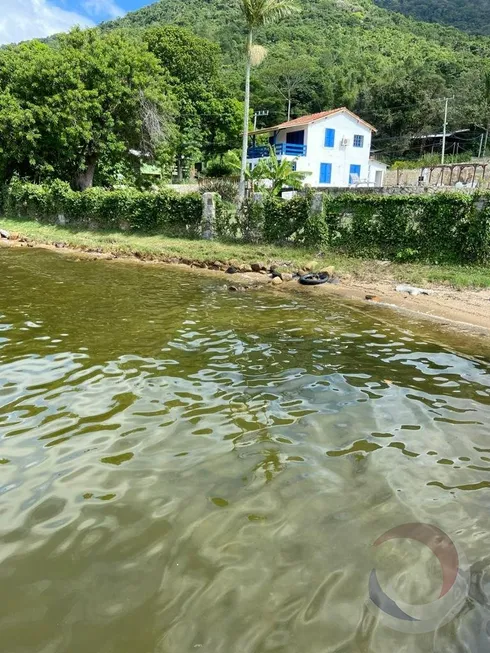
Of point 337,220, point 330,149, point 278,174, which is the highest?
point 330,149

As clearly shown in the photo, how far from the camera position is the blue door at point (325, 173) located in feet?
139

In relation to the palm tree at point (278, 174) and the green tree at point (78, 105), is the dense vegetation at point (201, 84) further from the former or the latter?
the palm tree at point (278, 174)

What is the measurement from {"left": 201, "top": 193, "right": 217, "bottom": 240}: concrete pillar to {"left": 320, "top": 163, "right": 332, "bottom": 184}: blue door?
2486 cm

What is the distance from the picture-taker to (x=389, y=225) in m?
15.8

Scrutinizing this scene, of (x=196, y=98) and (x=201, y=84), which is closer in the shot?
(x=196, y=98)

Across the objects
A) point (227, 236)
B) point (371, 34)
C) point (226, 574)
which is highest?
point (371, 34)

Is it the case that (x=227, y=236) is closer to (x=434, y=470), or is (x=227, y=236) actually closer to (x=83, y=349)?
(x=83, y=349)

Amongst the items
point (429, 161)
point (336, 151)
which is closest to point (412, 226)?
point (336, 151)

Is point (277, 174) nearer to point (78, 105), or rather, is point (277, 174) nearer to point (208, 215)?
point (208, 215)

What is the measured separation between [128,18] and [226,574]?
90.7 metres

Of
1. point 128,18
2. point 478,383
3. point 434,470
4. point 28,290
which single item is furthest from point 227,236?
point 128,18

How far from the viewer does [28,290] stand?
12.1 metres

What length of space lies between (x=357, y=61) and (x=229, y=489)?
75.0 metres

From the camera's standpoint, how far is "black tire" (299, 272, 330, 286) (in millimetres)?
14211
